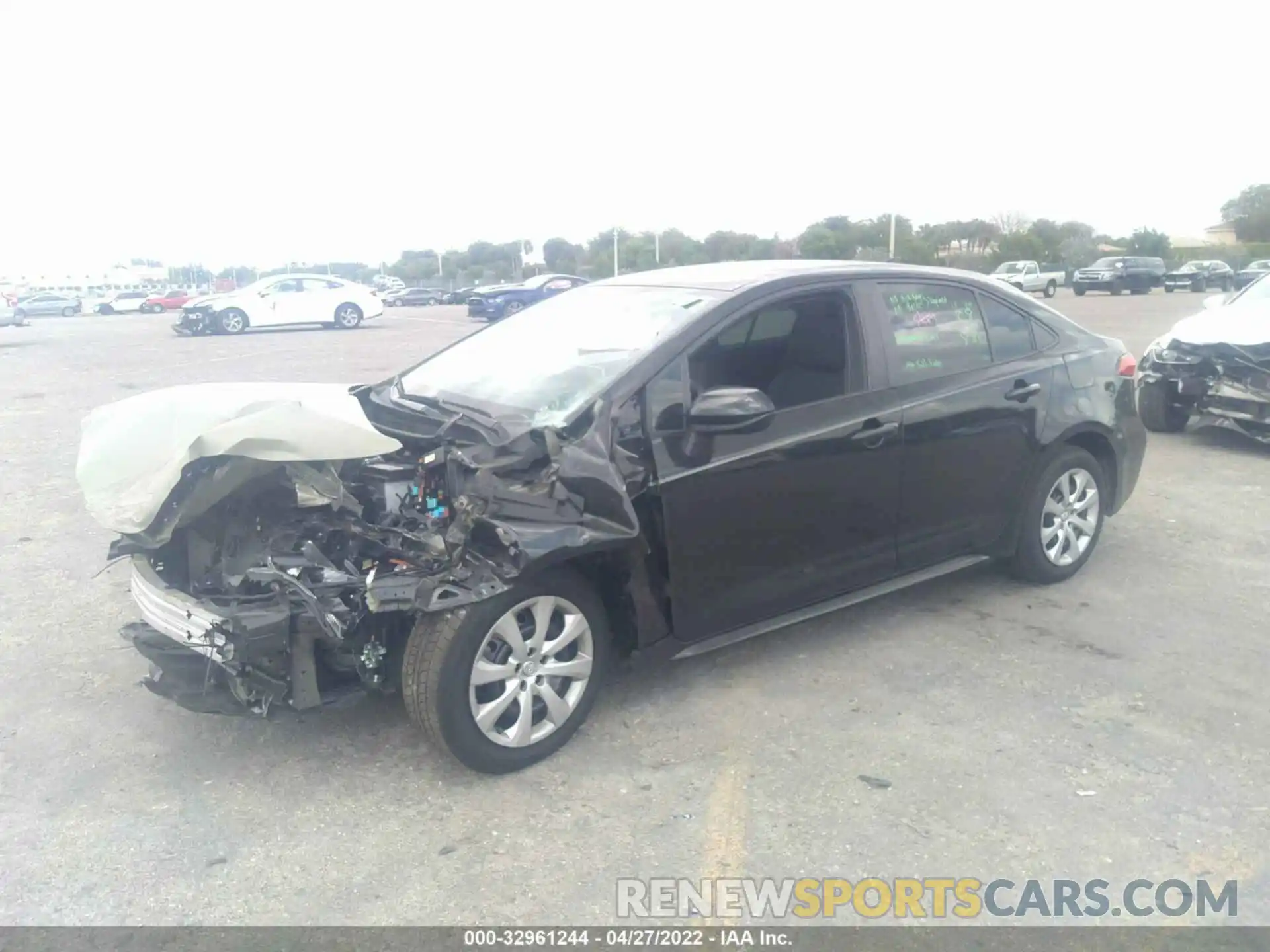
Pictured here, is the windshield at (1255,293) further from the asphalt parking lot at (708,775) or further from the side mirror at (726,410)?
the side mirror at (726,410)

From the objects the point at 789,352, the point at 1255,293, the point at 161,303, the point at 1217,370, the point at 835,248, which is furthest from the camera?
the point at 161,303

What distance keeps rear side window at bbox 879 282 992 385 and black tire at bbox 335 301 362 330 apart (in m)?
23.9

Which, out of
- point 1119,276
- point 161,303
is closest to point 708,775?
point 1119,276

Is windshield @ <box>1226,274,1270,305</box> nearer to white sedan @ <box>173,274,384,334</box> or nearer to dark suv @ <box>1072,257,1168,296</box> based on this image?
white sedan @ <box>173,274,384,334</box>

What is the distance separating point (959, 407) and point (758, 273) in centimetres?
113

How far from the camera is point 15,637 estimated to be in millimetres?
4840

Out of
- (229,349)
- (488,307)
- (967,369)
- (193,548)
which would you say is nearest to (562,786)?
(193,548)

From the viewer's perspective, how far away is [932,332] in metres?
4.83

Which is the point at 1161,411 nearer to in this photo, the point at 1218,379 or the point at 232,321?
the point at 1218,379

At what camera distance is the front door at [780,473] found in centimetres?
397

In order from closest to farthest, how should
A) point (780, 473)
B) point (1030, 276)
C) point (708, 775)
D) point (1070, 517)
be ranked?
point (708, 775)
point (780, 473)
point (1070, 517)
point (1030, 276)

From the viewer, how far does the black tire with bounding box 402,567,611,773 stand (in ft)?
11.3

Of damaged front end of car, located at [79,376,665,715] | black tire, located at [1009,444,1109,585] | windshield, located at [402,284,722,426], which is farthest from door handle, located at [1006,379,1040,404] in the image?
damaged front end of car, located at [79,376,665,715]

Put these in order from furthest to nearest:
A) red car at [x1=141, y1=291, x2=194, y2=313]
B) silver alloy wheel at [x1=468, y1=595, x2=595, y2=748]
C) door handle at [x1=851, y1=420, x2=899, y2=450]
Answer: red car at [x1=141, y1=291, x2=194, y2=313], door handle at [x1=851, y1=420, x2=899, y2=450], silver alloy wheel at [x1=468, y1=595, x2=595, y2=748]
